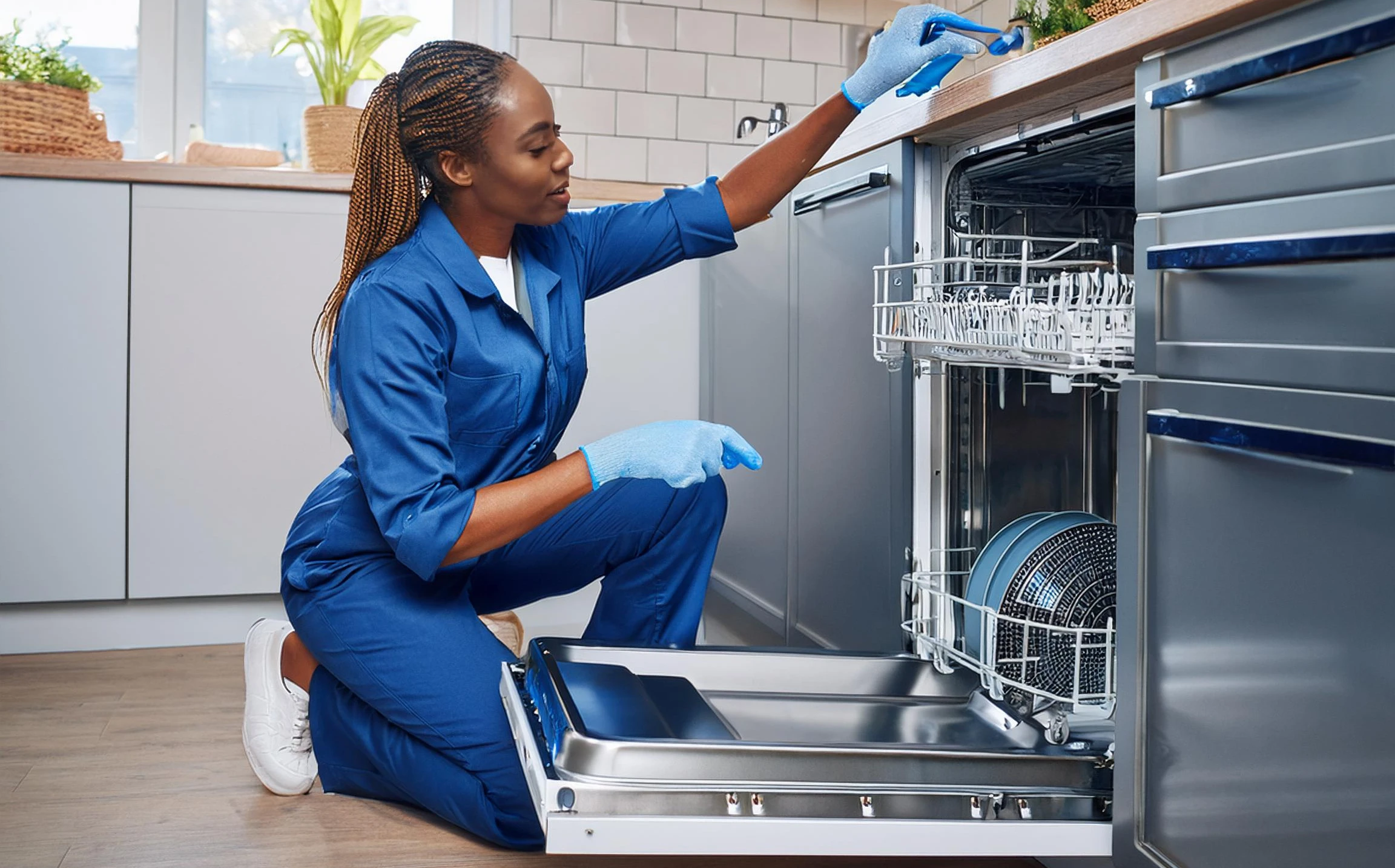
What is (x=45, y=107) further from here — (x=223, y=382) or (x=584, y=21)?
(x=584, y=21)

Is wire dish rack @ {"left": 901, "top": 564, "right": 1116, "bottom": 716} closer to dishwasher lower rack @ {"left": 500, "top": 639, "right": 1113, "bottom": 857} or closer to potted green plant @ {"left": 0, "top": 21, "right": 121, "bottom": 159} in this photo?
dishwasher lower rack @ {"left": 500, "top": 639, "right": 1113, "bottom": 857}

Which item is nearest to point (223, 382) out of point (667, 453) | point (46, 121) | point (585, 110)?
point (46, 121)

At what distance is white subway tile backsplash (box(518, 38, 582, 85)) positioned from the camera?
129 inches

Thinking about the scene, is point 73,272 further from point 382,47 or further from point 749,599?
point 749,599

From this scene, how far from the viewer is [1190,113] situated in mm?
1155

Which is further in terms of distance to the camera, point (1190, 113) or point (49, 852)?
point (49, 852)

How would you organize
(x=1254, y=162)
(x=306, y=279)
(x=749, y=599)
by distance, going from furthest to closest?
1. (x=306, y=279)
2. (x=749, y=599)
3. (x=1254, y=162)

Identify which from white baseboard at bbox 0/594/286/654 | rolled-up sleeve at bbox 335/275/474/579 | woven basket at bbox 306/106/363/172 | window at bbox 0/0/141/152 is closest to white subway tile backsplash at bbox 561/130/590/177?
woven basket at bbox 306/106/363/172

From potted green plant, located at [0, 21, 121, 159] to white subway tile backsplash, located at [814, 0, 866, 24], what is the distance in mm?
1894

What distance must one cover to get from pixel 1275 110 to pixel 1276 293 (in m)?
0.15

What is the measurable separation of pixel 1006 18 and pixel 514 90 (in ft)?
4.65

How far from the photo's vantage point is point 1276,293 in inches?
41.2

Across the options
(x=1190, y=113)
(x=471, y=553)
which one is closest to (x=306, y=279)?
(x=471, y=553)

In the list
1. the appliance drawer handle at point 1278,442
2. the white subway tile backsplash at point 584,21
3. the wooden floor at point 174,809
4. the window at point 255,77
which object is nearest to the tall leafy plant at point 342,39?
the window at point 255,77
